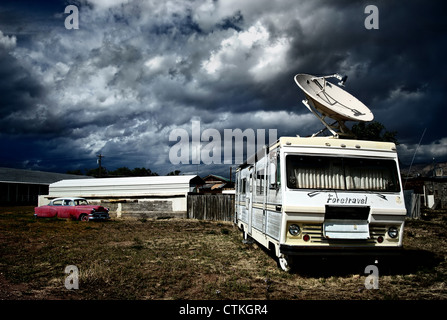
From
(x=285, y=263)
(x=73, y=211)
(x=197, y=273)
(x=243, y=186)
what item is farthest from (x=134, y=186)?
(x=285, y=263)

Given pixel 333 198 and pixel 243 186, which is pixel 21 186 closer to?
pixel 243 186

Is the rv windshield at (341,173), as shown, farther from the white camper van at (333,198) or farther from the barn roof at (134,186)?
the barn roof at (134,186)

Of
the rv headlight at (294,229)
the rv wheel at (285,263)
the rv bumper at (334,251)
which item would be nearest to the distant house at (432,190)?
the rv bumper at (334,251)

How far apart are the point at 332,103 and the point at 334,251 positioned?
14.6 feet

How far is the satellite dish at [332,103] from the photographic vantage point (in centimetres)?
864

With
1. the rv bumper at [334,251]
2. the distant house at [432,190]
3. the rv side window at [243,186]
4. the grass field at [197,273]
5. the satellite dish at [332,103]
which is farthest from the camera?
the distant house at [432,190]

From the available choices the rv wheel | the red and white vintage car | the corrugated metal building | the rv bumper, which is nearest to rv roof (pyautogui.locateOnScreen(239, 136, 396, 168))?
the rv bumper

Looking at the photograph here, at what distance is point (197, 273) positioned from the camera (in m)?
7.43
